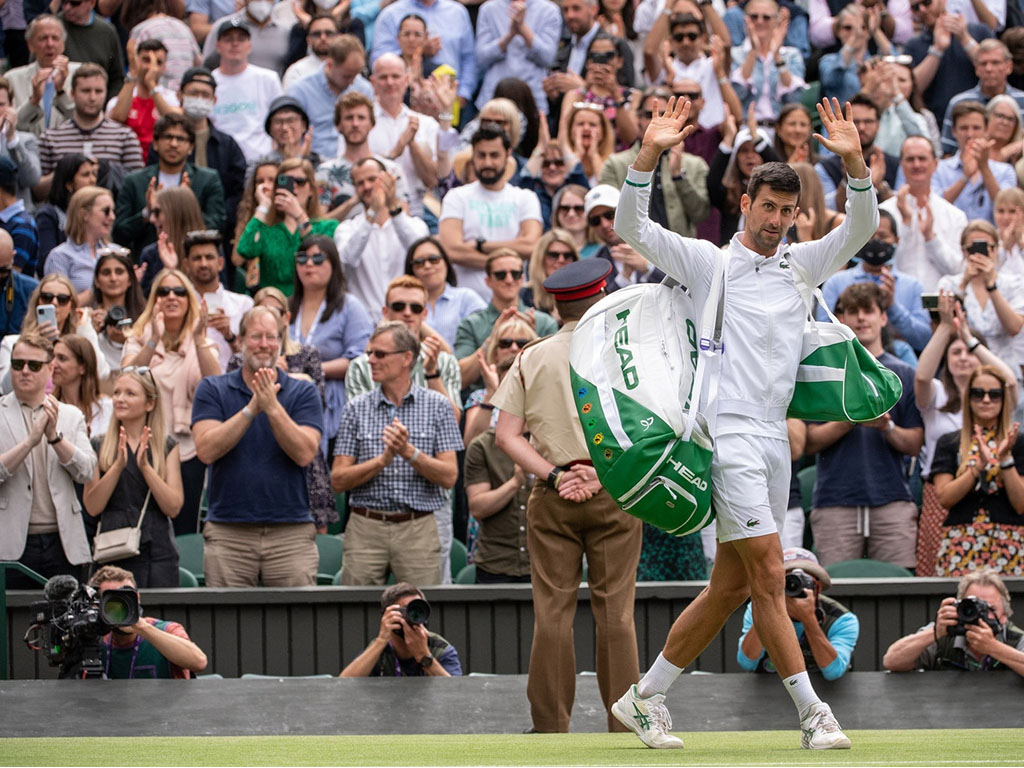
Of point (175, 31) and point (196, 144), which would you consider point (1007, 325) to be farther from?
point (175, 31)

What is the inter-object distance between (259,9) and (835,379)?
33.4 feet

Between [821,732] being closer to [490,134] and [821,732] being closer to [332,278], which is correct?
[332,278]

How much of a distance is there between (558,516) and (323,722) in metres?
1.46

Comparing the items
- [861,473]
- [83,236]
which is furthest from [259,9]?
[861,473]

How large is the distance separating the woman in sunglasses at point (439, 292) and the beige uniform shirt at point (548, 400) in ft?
13.5

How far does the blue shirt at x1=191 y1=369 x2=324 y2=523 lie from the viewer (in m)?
9.33

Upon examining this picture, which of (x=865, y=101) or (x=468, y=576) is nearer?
(x=468, y=576)

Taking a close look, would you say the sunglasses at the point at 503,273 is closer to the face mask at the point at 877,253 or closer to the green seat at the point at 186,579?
the face mask at the point at 877,253

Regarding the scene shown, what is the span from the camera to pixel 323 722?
295 inches

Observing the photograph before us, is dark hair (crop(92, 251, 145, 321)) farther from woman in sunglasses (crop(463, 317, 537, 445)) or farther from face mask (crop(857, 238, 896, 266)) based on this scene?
face mask (crop(857, 238, 896, 266))

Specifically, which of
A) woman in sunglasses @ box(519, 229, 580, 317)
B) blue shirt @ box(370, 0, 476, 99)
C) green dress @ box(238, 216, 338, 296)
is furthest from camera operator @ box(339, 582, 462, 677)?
blue shirt @ box(370, 0, 476, 99)

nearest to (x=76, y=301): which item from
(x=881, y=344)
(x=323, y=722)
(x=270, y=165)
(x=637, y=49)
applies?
(x=270, y=165)

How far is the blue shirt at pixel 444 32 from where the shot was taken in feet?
50.0

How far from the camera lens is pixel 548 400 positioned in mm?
7312
